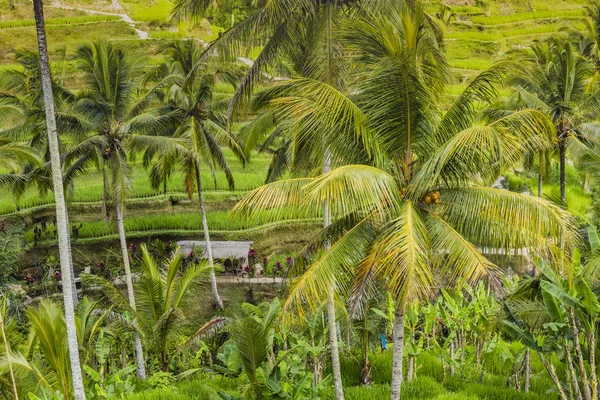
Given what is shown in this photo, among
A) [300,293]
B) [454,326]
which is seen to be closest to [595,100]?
[454,326]

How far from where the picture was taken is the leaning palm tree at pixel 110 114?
13570 millimetres

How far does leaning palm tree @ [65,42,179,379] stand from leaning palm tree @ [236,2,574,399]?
21.0 ft

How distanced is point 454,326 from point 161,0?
35.4 metres

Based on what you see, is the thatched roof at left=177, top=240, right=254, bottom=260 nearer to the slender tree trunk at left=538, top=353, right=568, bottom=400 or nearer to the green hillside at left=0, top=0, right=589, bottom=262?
the green hillside at left=0, top=0, right=589, bottom=262

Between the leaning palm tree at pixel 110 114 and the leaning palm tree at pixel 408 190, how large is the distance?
640cm

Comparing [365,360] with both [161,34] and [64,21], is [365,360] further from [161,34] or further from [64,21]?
[64,21]

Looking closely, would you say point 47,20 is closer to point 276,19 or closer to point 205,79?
point 205,79

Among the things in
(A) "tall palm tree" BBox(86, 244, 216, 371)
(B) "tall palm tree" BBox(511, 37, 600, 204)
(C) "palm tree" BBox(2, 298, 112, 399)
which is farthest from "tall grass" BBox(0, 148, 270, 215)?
(B) "tall palm tree" BBox(511, 37, 600, 204)

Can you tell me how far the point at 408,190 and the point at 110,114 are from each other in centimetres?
846

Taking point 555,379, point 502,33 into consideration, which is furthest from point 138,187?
point 502,33

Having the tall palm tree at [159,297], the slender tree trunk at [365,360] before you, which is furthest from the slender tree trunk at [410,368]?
the tall palm tree at [159,297]

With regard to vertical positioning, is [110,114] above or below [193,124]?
above

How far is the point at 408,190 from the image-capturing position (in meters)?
7.73

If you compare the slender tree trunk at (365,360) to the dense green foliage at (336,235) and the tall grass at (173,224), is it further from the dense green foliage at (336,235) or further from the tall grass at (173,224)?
the tall grass at (173,224)
